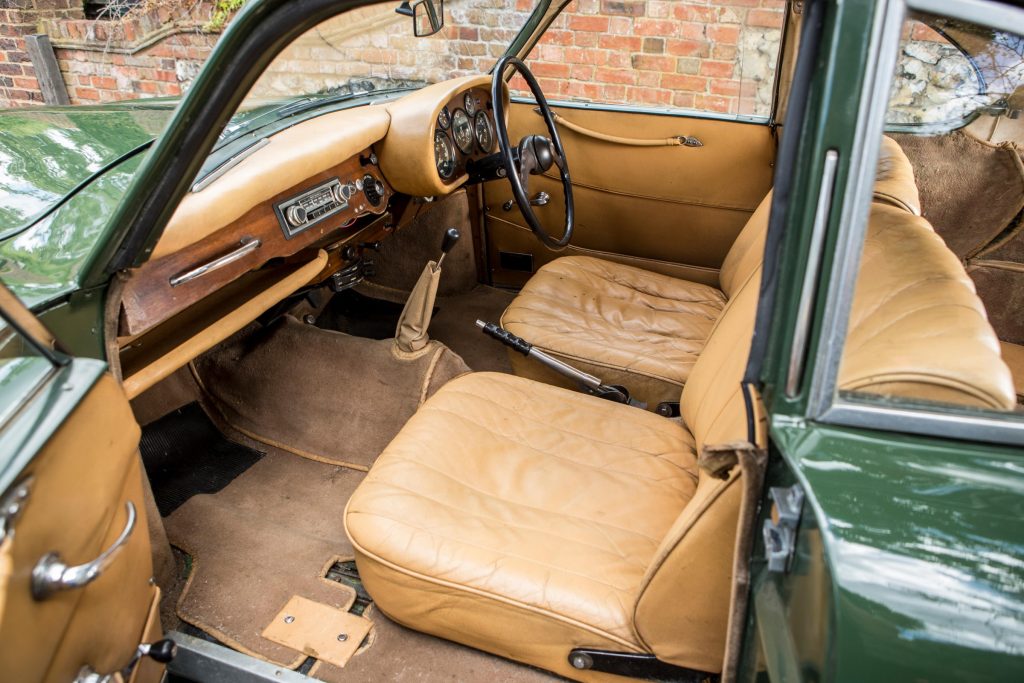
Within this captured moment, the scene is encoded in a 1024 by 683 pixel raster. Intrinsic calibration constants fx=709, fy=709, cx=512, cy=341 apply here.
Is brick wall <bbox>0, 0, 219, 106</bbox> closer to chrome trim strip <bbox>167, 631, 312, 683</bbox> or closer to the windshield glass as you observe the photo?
the windshield glass

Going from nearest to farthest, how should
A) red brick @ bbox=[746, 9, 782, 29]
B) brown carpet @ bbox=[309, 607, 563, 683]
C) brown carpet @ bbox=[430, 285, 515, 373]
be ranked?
brown carpet @ bbox=[309, 607, 563, 683] → red brick @ bbox=[746, 9, 782, 29] → brown carpet @ bbox=[430, 285, 515, 373]

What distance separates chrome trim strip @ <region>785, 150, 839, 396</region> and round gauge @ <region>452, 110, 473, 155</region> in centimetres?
153

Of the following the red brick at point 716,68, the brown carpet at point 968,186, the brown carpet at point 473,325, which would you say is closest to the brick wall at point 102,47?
the brown carpet at point 473,325

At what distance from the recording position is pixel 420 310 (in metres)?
2.14

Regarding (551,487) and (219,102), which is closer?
(219,102)

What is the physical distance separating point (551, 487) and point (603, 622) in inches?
13.2

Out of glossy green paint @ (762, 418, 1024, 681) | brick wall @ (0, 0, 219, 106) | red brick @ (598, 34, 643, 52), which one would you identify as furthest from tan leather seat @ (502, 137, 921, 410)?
brick wall @ (0, 0, 219, 106)

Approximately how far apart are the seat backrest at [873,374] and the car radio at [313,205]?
41.2 inches

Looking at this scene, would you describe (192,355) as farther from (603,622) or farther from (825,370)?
(825,370)

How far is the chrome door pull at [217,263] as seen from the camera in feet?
4.45

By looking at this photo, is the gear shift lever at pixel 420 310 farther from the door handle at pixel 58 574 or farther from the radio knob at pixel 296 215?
the door handle at pixel 58 574

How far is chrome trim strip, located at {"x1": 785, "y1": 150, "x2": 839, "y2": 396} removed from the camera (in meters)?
0.78

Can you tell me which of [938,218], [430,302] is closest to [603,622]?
[430,302]

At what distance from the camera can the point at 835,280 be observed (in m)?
0.81
